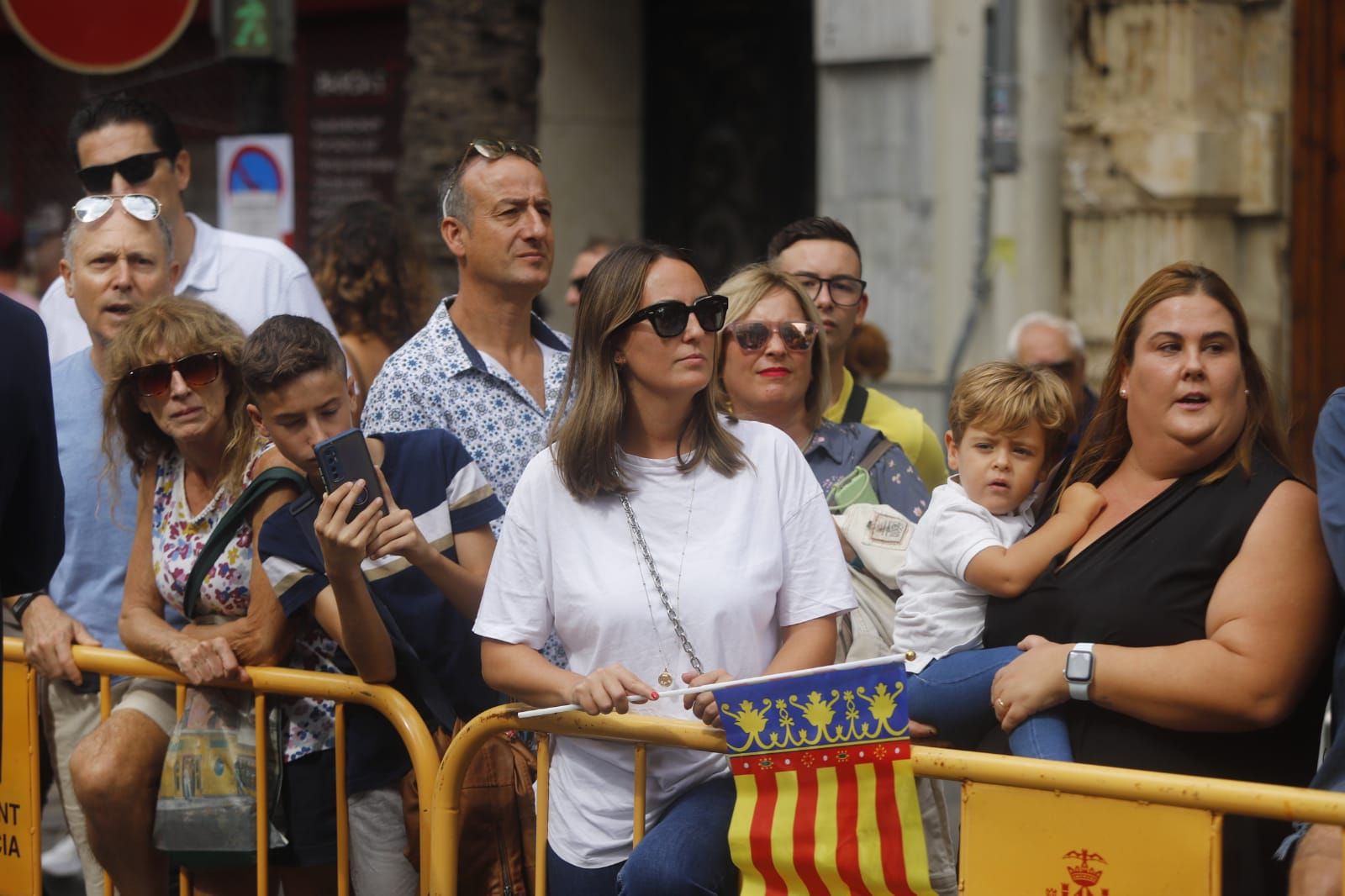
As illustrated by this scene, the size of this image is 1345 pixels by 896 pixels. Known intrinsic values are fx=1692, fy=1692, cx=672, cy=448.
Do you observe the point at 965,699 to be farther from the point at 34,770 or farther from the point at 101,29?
the point at 101,29

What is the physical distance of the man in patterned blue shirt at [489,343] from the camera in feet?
15.3

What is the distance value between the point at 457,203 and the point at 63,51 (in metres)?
3.06

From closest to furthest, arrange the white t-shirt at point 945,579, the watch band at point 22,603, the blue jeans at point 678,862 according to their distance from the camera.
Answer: the blue jeans at point 678,862, the white t-shirt at point 945,579, the watch band at point 22,603

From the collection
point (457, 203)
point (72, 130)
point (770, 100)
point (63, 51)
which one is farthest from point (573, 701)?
point (770, 100)

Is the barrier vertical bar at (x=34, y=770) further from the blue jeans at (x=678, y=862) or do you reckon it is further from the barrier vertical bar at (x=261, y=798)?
the blue jeans at (x=678, y=862)

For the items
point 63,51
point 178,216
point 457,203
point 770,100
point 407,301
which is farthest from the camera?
point 770,100

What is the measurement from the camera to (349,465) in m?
3.88

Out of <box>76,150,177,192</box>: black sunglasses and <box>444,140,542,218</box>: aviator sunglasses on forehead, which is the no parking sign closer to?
<box>76,150,177,192</box>: black sunglasses

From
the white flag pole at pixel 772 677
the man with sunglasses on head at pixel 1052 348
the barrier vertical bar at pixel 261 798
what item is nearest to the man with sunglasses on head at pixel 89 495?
the barrier vertical bar at pixel 261 798

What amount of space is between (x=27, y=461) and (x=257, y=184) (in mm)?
4117

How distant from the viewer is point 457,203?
4.90 metres

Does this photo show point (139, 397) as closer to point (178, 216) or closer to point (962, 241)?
point (178, 216)

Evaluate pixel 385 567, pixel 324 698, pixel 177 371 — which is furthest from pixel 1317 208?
pixel 324 698

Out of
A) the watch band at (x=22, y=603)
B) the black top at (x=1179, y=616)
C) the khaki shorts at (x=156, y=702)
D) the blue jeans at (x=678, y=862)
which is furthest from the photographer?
the watch band at (x=22, y=603)
